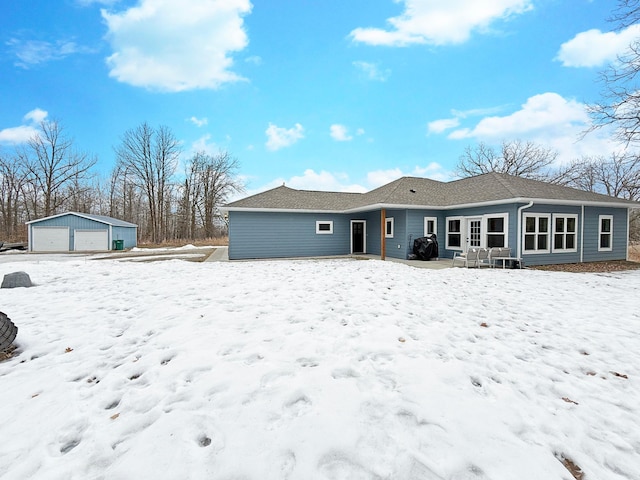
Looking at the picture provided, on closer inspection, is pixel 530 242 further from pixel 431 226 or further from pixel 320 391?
pixel 320 391

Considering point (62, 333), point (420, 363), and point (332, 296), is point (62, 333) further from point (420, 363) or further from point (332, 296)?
point (420, 363)

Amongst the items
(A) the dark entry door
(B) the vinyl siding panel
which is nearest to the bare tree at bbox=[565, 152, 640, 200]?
(B) the vinyl siding panel

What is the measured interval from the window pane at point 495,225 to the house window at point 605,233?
4828 mm

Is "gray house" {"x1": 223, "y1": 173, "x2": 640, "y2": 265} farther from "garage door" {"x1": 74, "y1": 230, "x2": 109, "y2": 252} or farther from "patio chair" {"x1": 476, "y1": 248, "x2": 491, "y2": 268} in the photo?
"garage door" {"x1": 74, "y1": 230, "x2": 109, "y2": 252}

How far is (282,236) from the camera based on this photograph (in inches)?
535

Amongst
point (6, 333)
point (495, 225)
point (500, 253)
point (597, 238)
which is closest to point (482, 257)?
point (500, 253)

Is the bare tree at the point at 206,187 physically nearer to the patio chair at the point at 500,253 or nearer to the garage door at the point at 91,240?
the garage door at the point at 91,240

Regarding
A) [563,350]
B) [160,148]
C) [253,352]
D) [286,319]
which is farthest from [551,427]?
[160,148]

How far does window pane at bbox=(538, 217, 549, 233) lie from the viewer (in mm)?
10812

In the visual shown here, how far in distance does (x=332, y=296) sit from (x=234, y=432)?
3555mm

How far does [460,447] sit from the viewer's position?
169 cm

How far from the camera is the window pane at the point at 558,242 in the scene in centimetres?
1113

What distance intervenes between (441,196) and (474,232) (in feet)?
8.24

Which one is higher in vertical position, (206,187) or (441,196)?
(206,187)
